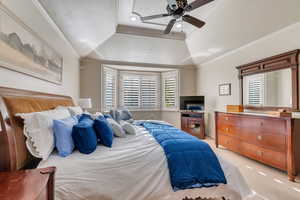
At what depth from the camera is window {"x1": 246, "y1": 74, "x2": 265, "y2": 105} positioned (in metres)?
3.30

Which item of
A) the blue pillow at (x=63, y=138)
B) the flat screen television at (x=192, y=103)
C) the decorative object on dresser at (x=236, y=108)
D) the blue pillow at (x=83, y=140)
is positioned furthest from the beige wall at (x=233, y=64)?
the blue pillow at (x=63, y=138)

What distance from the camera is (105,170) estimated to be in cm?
127

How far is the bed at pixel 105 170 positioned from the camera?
45.1 inches

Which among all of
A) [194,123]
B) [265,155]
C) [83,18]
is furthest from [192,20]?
[194,123]

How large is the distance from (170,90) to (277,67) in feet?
11.2

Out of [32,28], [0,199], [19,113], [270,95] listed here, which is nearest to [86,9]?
[32,28]

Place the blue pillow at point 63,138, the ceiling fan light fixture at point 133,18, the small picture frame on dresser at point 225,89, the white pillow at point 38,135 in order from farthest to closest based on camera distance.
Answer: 1. the small picture frame on dresser at point 225,89
2. the ceiling fan light fixture at point 133,18
3. the blue pillow at point 63,138
4. the white pillow at point 38,135

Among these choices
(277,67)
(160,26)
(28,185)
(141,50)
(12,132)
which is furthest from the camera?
(141,50)

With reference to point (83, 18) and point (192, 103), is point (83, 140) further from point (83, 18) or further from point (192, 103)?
point (192, 103)

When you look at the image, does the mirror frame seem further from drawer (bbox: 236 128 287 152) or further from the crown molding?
the crown molding

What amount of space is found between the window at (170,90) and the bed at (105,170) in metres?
4.21

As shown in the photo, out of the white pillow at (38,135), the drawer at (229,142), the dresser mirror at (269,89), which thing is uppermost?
the dresser mirror at (269,89)

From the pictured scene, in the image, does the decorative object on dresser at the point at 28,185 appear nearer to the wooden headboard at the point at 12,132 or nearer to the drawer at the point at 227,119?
the wooden headboard at the point at 12,132

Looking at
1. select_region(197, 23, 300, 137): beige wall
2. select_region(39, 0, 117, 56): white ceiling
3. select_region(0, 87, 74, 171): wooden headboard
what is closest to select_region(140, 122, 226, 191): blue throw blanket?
select_region(0, 87, 74, 171): wooden headboard
